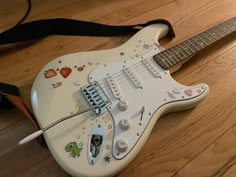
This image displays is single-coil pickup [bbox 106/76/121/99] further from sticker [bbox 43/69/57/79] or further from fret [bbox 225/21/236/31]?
fret [bbox 225/21/236/31]

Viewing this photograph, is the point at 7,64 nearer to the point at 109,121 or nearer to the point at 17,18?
the point at 17,18

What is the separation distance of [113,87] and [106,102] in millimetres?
42

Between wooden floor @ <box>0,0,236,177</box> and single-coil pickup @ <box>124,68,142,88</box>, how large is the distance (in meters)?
0.10

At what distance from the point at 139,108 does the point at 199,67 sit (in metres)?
0.27

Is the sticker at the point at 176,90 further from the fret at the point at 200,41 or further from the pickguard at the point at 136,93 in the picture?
the fret at the point at 200,41

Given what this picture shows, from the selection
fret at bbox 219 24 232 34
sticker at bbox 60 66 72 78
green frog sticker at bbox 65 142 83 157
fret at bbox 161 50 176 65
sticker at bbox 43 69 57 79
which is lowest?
green frog sticker at bbox 65 142 83 157

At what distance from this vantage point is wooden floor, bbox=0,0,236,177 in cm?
57

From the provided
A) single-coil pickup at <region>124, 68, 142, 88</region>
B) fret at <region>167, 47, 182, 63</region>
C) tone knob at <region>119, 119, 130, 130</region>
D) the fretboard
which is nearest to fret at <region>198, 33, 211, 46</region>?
the fretboard

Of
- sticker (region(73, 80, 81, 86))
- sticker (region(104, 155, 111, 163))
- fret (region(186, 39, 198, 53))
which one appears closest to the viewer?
sticker (region(104, 155, 111, 163))

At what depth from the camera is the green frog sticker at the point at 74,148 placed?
0.51 meters

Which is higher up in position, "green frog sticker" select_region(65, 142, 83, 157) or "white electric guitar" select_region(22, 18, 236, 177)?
"white electric guitar" select_region(22, 18, 236, 177)

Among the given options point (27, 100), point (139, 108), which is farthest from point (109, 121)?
point (27, 100)

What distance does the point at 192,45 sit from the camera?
73 cm

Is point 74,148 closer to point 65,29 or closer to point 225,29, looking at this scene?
point 65,29
